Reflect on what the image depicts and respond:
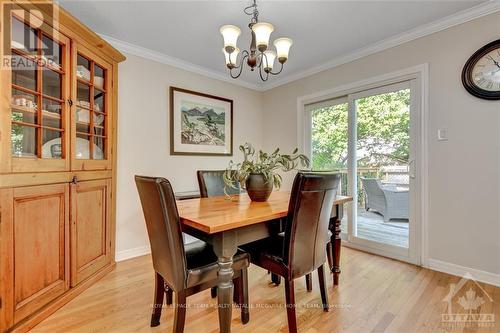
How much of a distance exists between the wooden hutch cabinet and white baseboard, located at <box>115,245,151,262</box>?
0.34 metres

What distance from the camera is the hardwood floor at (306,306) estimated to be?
5.04 feet

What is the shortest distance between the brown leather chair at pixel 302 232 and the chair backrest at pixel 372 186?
1.55 metres

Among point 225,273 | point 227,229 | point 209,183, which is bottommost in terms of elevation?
point 225,273

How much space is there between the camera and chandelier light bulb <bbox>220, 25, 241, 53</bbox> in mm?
1624

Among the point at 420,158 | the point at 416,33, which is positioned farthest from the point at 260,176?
the point at 416,33

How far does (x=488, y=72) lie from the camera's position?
6.64 feet

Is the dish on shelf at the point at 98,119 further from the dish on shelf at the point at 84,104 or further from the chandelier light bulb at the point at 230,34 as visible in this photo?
the chandelier light bulb at the point at 230,34

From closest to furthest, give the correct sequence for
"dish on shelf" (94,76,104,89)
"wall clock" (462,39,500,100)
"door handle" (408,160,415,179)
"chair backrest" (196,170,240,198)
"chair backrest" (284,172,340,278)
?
"chair backrest" (284,172,340,278), "wall clock" (462,39,500,100), "dish on shelf" (94,76,104,89), "chair backrest" (196,170,240,198), "door handle" (408,160,415,179)

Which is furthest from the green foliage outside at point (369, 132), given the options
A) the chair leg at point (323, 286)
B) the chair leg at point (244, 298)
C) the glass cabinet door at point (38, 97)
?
the glass cabinet door at point (38, 97)

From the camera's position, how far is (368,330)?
1.50 m

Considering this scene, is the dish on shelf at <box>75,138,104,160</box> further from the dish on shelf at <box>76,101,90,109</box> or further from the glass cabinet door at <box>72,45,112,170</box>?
the dish on shelf at <box>76,101,90,109</box>

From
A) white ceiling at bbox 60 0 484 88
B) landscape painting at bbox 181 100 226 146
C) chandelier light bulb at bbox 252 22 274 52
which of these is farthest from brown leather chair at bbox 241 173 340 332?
landscape painting at bbox 181 100 226 146

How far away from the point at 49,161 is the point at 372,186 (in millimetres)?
3082

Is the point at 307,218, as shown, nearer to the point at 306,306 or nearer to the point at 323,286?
the point at 323,286
